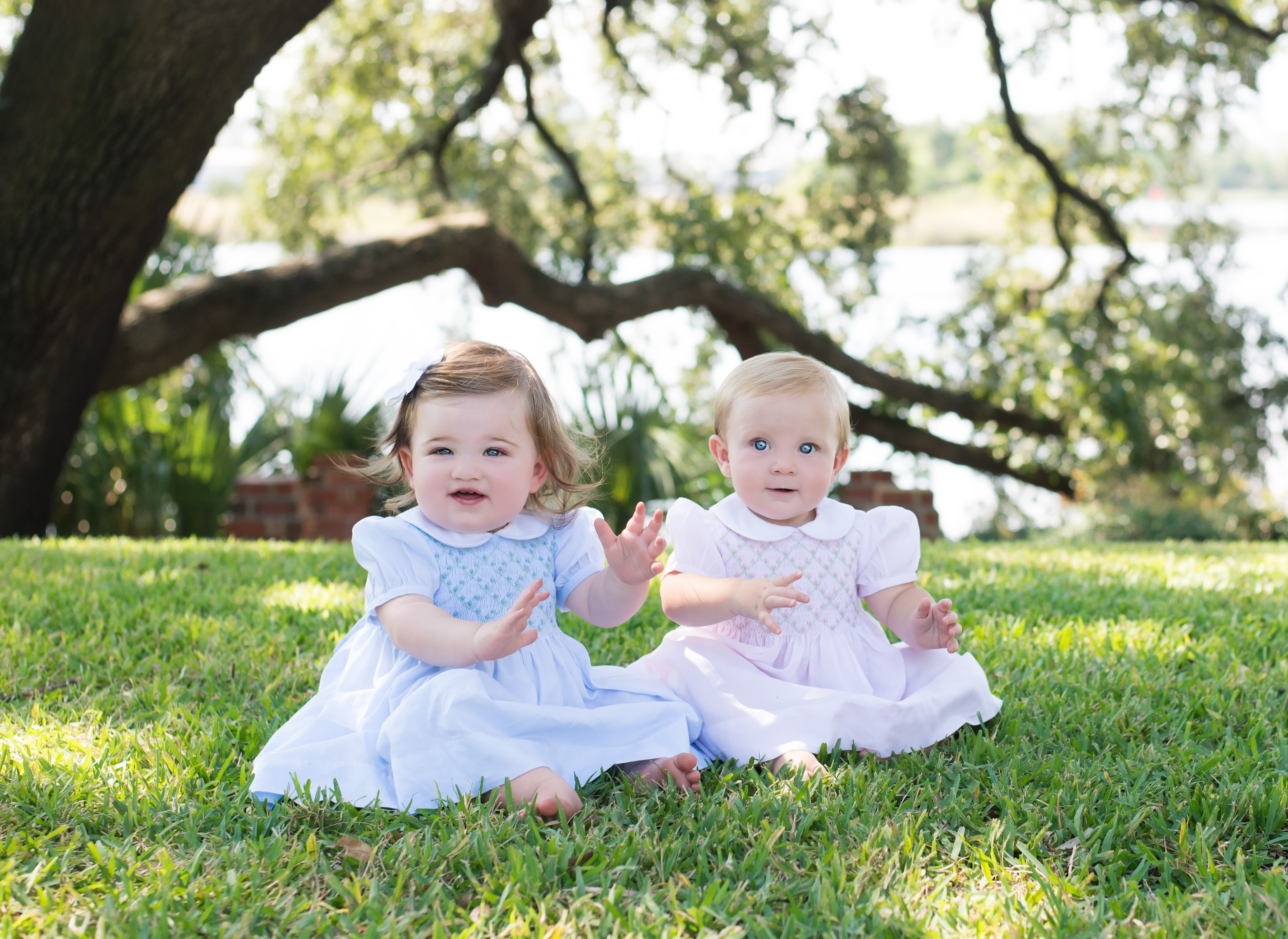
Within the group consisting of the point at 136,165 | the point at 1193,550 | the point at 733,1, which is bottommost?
the point at 1193,550

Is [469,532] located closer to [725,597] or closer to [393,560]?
[393,560]

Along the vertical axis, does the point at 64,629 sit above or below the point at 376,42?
below

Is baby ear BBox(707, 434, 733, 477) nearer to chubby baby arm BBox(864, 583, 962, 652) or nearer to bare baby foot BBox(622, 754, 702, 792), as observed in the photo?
chubby baby arm BBox(864, 583, 962, 652)

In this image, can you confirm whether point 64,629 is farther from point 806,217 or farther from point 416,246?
point 806,217

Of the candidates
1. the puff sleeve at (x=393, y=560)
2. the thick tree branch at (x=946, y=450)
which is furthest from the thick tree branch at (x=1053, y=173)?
the puff sleeve at (x=393, y=560)

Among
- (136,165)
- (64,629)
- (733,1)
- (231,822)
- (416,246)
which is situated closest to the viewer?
(231,822)

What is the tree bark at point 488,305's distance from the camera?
6.30 metres

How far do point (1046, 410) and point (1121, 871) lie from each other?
9.62 m

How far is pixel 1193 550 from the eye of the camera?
5.46 meters

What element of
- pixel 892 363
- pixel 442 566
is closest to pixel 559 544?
pixel 442 566

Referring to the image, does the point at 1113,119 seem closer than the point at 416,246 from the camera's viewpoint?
No

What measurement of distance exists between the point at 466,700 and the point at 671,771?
424mm

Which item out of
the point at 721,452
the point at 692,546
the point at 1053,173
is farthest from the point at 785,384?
the point at 1053,173

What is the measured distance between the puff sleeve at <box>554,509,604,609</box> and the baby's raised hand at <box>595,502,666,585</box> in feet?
0.46
